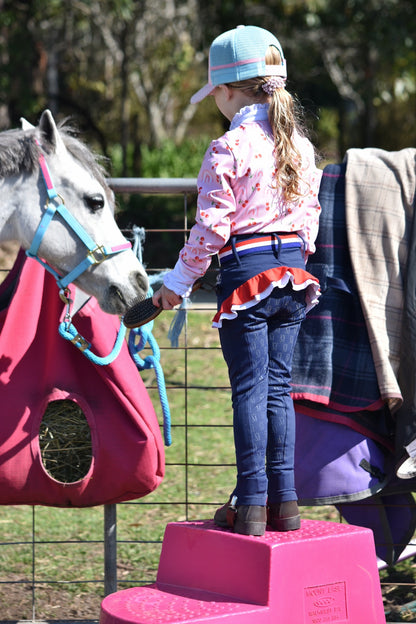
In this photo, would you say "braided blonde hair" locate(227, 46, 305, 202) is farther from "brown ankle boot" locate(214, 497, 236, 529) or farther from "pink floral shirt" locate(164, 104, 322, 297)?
"brown ankle boot" locate(214, 497, 236, 529)

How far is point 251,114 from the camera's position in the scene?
2699 millimetres

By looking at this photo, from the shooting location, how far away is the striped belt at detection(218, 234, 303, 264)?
2.69m

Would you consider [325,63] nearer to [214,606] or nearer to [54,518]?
[54,518]

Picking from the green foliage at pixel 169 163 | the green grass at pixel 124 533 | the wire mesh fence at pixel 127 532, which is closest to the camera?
the wire mesh fence at pixel 127 532

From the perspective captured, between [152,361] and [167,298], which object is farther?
[152,361]

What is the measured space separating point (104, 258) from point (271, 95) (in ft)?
2.81

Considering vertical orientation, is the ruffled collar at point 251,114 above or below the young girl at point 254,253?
above

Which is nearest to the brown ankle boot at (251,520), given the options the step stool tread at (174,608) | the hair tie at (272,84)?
the step stool tread at (174,608)

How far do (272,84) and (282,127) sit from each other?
0.16 m

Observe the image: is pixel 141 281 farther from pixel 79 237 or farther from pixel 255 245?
pixel 255 245

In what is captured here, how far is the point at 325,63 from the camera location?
22.1 meters

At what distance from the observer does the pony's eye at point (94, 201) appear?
3.11 metres

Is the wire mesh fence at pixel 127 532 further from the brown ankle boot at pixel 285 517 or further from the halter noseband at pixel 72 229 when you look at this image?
the brown ankle boot at pixel 285 517

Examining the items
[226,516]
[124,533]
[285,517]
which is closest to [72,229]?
[226,516]
